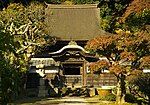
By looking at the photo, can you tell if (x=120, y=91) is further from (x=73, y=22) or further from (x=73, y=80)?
(x=73, y=22)

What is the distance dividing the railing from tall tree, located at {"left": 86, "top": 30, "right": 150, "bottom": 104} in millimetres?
8811

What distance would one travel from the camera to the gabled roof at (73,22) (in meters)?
33.0

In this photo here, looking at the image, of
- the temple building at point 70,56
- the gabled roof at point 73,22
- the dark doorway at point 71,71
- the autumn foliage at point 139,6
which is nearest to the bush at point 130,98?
the temple building at point 70,56

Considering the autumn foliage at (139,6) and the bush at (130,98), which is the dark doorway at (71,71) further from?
the autumn foliage at (139,6)

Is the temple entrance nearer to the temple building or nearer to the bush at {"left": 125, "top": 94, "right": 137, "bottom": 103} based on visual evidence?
the temple building

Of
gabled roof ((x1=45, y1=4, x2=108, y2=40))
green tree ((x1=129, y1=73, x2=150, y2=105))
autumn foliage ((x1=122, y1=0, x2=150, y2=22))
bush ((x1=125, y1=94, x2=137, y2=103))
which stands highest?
gabled roof ((x1=45, y1=4, x2=108, y2=40))

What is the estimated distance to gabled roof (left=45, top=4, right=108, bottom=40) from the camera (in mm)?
32969

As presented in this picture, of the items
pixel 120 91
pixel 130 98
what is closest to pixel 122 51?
pixel 120 91

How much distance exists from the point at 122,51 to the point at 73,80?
34.2 feet

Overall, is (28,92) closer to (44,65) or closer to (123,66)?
(44,65)

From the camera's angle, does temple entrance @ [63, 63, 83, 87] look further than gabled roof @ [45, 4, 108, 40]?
No

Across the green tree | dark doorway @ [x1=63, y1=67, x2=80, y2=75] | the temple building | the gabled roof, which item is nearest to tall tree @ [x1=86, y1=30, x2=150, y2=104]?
the green tree

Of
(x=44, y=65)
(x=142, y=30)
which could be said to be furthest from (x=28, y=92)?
(x=142, y=30)

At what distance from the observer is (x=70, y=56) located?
31.1 m
